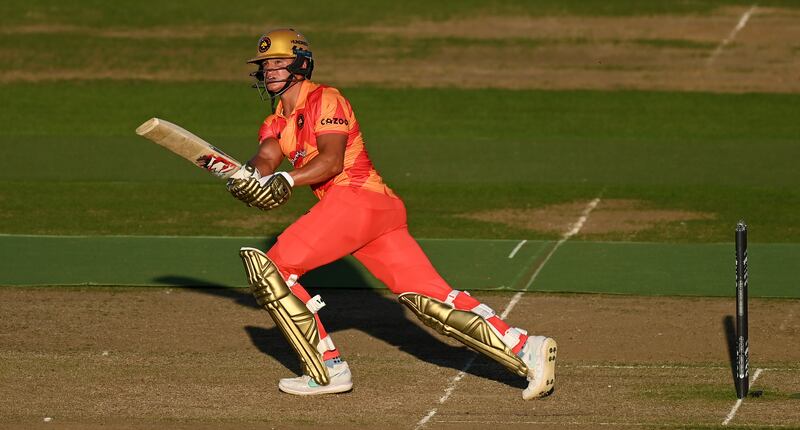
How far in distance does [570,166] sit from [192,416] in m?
12.5

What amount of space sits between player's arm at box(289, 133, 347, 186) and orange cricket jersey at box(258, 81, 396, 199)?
0.05 meters

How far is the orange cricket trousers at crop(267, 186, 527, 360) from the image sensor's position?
8.99m

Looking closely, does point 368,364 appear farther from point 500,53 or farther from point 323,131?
point 500,53

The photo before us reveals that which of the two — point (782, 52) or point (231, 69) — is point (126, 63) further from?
point (782, 52)

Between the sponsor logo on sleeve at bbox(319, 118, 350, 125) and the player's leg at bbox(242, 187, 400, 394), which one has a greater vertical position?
the sponsor logo on sleeve at bbox(319, 118, 350, 125)

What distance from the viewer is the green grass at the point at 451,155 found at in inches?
659

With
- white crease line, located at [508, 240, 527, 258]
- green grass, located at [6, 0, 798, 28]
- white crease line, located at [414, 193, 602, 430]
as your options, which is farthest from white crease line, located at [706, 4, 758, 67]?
white crease line, located at [508, 240, 527, 258]

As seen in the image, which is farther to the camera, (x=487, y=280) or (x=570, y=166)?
(x=570, y=166)

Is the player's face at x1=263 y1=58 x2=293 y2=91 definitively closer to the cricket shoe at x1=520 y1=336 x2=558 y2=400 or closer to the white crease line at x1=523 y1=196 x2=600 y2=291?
the cricket shoe at x1=520 y1=336 x2=558 y2=400

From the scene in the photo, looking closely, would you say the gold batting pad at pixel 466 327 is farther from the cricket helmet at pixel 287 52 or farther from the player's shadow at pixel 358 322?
the cricket helmet at pixel 287 52

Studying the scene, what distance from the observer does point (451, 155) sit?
2155cm

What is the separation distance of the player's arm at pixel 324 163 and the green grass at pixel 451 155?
21.8ft

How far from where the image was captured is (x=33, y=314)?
11711mm

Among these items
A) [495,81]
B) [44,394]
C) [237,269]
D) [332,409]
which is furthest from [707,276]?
[495,81]
